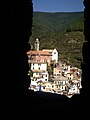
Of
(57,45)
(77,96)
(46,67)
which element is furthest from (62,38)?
(77,96)

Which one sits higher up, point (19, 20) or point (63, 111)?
point (19, 20)

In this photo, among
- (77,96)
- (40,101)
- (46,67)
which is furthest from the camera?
(46,67)

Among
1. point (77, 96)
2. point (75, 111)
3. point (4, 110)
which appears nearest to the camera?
point (4, 110)

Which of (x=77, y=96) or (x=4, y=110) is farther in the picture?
(x=77, y=96)

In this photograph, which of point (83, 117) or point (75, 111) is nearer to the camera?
point (83, 117)

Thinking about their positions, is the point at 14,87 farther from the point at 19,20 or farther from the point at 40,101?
the point at 19,20

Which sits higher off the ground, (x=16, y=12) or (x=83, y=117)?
(x=16, y=12)

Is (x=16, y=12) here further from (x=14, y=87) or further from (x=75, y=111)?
(x=75, y=111)

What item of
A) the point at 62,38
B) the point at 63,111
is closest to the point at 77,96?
the point at 63,111

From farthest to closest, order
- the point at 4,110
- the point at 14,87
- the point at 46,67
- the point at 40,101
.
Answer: the point at 46,67 → the point at 40,101 → the point at 14,87 → the point at 4,110
